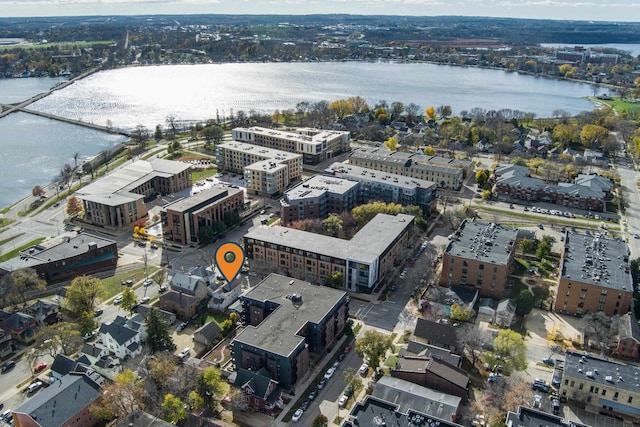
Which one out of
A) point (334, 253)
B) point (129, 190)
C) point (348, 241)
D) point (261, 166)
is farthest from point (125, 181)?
point (334, 253)

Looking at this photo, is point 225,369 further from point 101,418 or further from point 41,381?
point 41,381

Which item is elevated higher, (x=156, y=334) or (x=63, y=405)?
(x=156, y=334)

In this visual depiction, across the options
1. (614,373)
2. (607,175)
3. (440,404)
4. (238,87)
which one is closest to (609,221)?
(607,175)

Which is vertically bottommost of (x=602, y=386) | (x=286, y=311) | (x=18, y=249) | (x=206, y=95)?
(x=18, y=249)

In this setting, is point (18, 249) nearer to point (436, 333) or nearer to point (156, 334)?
point (156, 334)

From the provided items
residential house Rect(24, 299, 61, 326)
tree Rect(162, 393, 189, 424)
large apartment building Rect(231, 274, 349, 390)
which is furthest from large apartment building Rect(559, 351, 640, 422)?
residential house Rect(24, 299, 61, 326)

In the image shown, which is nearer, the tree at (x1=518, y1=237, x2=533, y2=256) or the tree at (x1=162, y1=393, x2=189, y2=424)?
the tree at (x1=162, y1=393, x2=189, y2=424)

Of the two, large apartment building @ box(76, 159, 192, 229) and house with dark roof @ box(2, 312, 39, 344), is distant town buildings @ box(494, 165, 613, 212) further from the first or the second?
house with dark roof @ box(2, 312, 39, 344)
